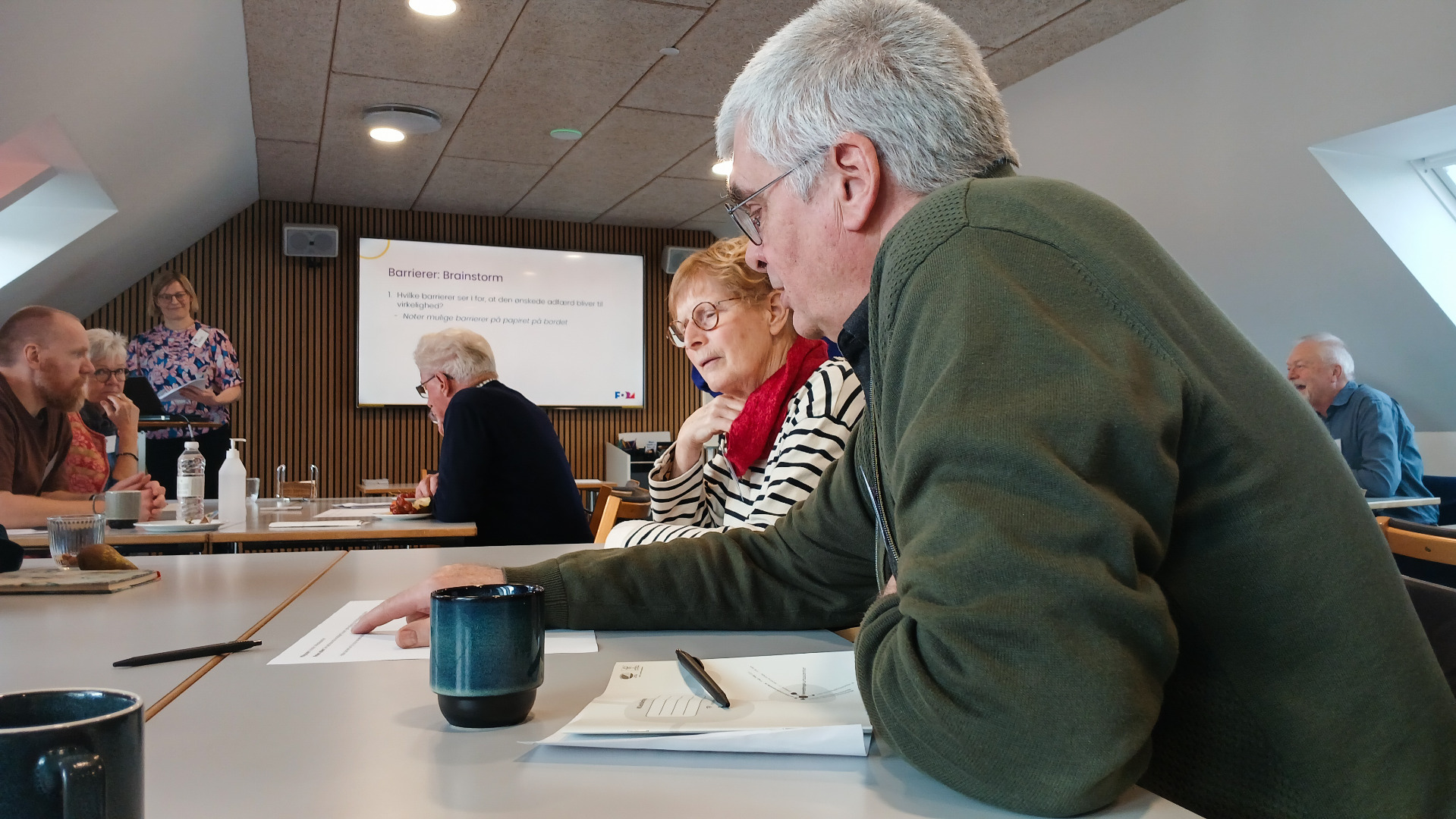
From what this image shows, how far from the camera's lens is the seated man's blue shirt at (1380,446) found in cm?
457

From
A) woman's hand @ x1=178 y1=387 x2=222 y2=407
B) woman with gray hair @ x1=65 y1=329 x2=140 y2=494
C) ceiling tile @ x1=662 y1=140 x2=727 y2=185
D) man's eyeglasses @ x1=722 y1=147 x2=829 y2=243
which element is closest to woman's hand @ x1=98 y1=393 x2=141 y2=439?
woman with gray hair @ x1=65 y1=329 x2=140 y2=494

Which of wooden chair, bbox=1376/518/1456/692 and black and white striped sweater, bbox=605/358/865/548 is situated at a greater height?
black and white striped sweater, bbox=605/358/865/548

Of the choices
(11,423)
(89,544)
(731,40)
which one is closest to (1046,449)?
(89,544)

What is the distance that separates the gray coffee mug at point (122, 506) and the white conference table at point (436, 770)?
2132mm

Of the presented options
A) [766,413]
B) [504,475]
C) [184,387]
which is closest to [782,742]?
[766,413]

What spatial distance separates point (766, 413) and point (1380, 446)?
3912 mm

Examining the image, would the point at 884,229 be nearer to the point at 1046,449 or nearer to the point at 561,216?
the point at 1046,449

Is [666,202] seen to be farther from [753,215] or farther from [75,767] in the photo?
[75,767]

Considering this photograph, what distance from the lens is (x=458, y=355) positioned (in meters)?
3.65

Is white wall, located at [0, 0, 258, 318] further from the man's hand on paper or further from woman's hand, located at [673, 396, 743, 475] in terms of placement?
the man's hand on paper

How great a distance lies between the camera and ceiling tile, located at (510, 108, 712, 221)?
5.44 meters

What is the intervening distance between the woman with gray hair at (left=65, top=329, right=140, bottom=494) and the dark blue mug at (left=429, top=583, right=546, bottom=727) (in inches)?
126

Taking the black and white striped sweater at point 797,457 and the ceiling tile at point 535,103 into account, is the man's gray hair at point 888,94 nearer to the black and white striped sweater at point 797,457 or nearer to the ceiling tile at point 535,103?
the black and white striped sweater at point 797,457

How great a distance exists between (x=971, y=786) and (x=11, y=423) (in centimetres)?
339
